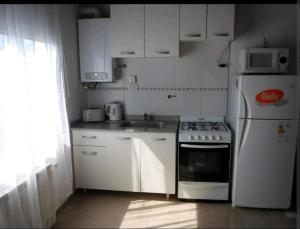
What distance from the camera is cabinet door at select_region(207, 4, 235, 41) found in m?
2.27

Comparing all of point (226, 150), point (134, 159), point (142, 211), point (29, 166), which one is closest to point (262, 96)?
point (226, 150)

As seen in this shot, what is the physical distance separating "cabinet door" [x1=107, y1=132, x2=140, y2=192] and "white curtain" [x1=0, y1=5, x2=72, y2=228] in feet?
1.62

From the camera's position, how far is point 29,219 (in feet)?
5.42

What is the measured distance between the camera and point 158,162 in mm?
2361

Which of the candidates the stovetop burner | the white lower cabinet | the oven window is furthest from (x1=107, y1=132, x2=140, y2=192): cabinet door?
the oven window

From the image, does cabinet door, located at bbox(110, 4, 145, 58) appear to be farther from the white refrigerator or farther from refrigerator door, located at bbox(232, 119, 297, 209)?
refrigerator door, located at bbox(232, 119, 297, 209)

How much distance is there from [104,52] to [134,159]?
1.29m

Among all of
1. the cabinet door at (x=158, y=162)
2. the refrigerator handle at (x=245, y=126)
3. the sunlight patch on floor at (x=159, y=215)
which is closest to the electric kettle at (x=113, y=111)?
the cabinet door at (x=158, y=162)

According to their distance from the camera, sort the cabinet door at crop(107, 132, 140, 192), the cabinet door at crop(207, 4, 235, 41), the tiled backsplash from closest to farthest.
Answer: the cabinet door at crop(207, 4, 235, 41)
the cabinet door at crop(107, 132, 140, 192)
the tiled backsplash

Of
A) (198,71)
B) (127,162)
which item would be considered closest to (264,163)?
(198,71)

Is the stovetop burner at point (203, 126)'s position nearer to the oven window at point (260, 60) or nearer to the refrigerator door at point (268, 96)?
Result: the refrigerator door at point (268, 96)

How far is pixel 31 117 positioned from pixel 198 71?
191 centimetres

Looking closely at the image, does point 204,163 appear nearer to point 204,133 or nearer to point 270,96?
point 204,133
